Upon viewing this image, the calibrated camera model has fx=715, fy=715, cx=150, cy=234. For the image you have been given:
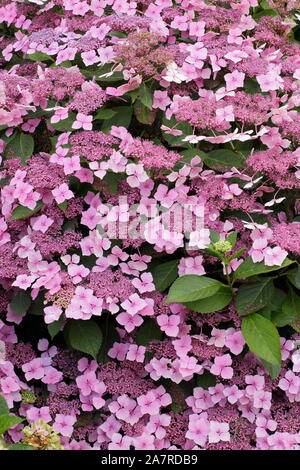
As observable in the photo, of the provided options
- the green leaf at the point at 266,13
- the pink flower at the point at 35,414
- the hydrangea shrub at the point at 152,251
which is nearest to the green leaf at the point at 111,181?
→ the hydrangea shrub at the point at 152,251

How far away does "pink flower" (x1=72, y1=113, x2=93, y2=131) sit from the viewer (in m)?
2.38

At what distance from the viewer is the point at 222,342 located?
87.3 inches

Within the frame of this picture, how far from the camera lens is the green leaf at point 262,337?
2016 mm

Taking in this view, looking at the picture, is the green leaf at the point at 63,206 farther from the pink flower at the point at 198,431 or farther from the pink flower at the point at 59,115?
the pink flower at the point at 198,431

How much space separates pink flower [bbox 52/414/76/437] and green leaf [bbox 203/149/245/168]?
939mm

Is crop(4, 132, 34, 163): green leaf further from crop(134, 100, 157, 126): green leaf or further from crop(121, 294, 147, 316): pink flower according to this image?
crop(121, 294, 147, 316): pink flower

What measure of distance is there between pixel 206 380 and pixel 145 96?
37.8 inches

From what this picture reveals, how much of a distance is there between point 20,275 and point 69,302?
0.62 feet

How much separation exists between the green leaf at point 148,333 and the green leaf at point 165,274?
0.13m

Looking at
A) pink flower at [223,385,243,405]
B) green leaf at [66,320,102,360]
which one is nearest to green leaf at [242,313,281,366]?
pink flower at [223,385,243,405]

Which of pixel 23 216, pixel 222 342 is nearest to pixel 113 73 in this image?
pixel 23 216

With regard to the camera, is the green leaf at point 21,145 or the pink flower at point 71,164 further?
the green leaf at point 21,145

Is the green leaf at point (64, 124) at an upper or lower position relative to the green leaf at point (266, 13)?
lower
